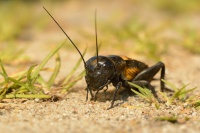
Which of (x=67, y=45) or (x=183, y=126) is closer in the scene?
(x=183, y=126)

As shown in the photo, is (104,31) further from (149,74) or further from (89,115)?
(89,115)

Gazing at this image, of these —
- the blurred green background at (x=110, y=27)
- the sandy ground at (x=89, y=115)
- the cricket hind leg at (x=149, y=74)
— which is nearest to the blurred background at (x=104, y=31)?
the blurred green background at (x=110, y=27)

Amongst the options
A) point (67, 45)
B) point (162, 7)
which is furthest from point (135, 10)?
point (67, 45)

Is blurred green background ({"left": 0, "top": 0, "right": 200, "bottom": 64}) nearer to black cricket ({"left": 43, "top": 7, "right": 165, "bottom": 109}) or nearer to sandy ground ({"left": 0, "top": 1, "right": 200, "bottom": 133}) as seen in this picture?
black cricket ({"left": 43, "top": 7, "right": 165, "bottom": 109})

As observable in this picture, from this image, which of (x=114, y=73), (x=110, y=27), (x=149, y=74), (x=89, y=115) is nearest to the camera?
(x=89, y=115)

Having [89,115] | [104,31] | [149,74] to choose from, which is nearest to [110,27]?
[104,31]

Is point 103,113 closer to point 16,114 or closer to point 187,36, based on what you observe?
point 16,114

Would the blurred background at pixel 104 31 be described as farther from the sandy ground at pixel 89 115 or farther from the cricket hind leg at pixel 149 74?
the sandy ground at pixel 89 115
